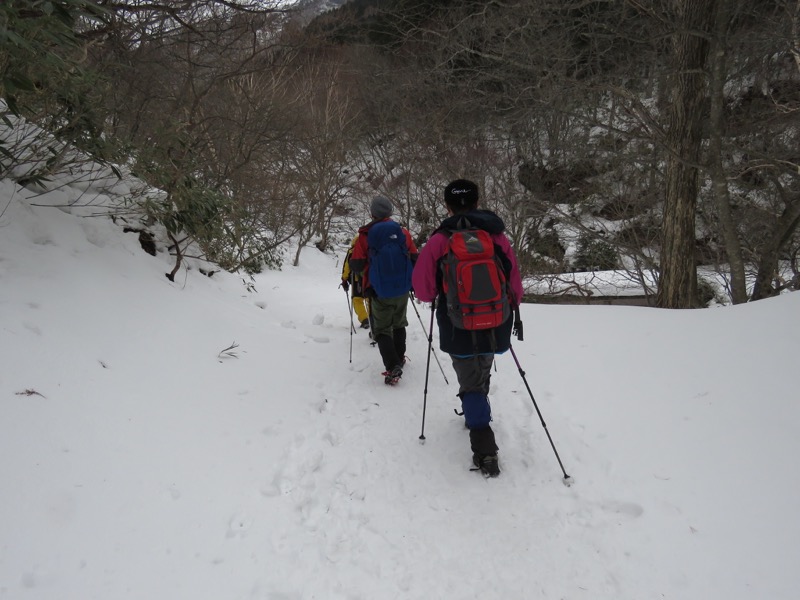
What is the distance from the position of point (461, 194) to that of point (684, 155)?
440 cm

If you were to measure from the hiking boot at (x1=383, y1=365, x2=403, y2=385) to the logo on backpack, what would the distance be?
1709mm

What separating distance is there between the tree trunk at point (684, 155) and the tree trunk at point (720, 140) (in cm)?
26

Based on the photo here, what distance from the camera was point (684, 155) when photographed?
5820mm

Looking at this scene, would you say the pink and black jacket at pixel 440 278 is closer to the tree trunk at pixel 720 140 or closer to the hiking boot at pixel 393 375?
the hiking boot at pixel 393 375

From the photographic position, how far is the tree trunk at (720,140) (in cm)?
491

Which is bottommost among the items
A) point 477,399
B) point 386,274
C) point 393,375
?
point 393,375

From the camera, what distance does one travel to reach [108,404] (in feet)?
9.47

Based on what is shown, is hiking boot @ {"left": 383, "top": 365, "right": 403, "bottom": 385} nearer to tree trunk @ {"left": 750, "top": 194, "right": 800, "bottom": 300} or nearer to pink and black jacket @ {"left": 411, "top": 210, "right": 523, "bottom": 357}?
pink and black jacket @ {"left": 411, "top": 210, "right": 523, "bottom": 357}

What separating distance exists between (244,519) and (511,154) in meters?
15.4

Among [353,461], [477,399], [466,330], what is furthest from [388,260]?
[353,461]

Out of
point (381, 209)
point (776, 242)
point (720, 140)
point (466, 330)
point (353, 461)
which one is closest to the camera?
point (466, 330)

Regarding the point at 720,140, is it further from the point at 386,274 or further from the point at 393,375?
the point at 393,375

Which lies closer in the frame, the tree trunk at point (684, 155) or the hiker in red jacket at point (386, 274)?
the hiker in red jacket at point (386, 274)

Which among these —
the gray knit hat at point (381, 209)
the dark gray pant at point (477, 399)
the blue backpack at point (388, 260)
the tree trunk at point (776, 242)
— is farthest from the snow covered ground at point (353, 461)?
the tree trunk at point (776, 242)
